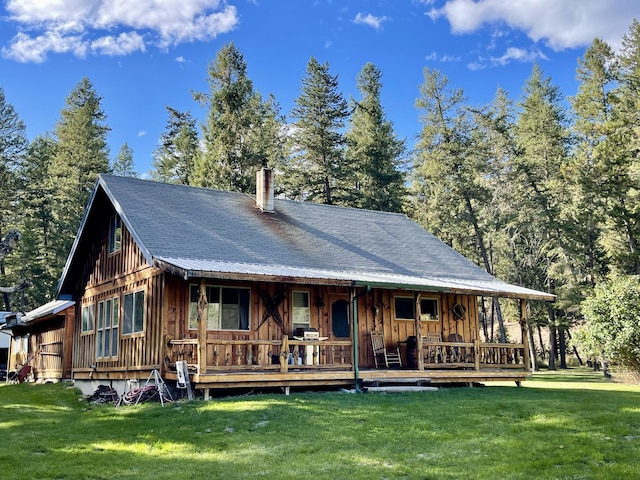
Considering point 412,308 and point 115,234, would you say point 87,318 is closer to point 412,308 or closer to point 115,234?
point 115,234

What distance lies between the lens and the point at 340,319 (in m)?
15.9

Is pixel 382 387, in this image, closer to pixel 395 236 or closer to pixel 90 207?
pixel 395 236

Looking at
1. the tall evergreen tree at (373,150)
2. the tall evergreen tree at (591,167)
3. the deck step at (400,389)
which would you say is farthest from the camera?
the tall evergreen tree at (373,150)

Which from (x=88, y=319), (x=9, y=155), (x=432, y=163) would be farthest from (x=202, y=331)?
(x=9, y=155)

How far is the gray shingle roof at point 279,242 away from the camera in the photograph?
13.9 metres

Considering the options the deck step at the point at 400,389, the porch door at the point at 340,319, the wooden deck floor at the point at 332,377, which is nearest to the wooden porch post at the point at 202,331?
the wooden deck floor at the point at 332,377

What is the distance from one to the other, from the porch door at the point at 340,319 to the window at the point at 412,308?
1.64 meters

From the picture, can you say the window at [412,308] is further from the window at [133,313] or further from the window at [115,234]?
the window at [115,234]

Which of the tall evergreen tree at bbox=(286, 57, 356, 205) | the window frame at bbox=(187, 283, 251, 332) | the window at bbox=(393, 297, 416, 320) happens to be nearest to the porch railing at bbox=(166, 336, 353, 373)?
the window frame at bbox=(187, 283, 251, 332)

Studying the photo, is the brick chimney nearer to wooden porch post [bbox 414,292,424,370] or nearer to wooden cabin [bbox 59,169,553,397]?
wooden cabin [bbox 59,169,553,397]

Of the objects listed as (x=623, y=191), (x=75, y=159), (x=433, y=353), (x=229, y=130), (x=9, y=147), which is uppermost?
(x=9, y=147)

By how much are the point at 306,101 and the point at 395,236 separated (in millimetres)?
17871

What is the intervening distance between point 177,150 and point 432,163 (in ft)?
53.6

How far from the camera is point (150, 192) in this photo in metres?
17.2
